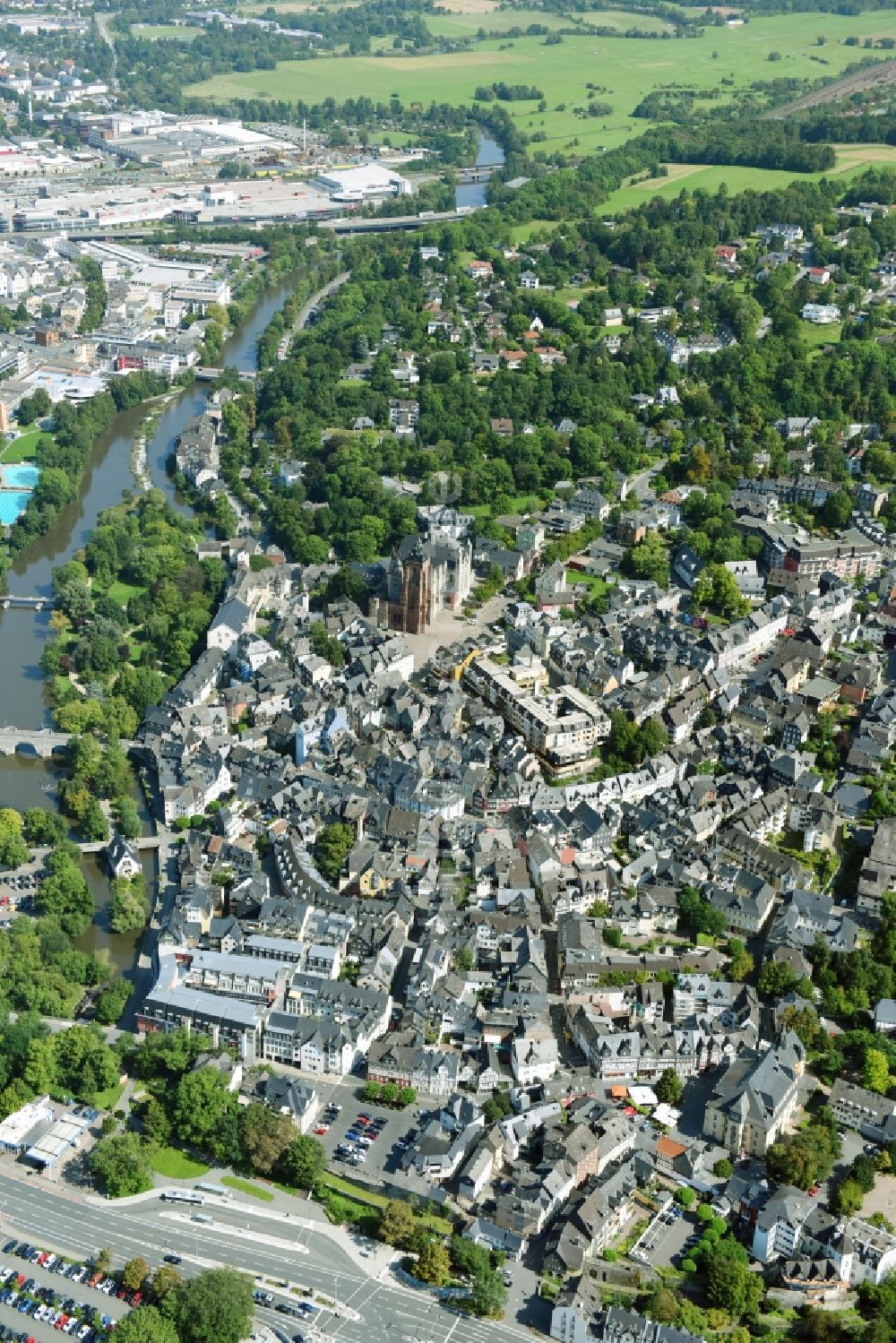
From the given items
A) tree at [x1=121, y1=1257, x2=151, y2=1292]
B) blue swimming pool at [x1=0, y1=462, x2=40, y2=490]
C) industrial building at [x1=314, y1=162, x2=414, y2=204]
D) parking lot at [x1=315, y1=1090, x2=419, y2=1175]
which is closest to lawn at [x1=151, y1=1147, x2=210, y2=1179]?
parking lot at [x1=315, y1=1090, x2=419, y2=1175]

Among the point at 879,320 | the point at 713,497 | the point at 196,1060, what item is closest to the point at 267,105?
the point at 879,320

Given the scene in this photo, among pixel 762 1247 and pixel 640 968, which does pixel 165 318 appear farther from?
pixel 762 1247

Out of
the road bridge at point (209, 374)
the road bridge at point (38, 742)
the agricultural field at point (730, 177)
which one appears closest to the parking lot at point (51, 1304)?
the road bridge at point (38, 742)

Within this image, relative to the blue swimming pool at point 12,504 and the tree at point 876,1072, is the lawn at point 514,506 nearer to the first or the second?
the blue swimming pool at point 12,504

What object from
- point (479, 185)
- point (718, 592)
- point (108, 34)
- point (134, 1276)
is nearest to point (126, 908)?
point (134, 1276)

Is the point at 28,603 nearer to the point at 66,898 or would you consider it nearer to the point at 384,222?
the point at 66,898
